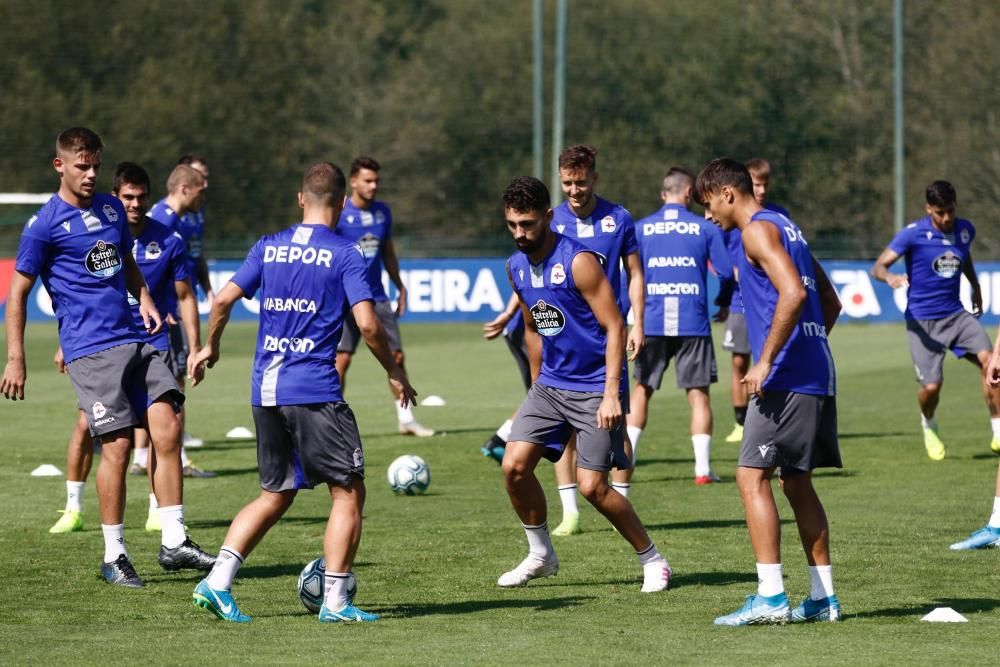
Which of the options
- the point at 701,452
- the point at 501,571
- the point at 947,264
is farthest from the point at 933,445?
the point at 501,571

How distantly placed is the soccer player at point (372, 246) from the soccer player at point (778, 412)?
741 cm

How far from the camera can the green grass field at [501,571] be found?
685 cm

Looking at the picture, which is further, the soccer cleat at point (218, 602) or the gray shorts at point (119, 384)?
the gray shorts at point (119, 384)

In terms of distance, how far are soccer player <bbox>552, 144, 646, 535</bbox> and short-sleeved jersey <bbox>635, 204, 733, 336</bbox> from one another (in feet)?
7.54

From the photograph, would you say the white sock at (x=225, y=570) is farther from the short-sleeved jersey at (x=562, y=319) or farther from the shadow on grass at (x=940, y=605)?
the shadow on grass at (x=940, y=605)

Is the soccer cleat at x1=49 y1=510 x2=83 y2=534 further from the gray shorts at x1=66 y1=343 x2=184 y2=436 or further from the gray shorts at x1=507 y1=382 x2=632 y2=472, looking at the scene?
the gray shorts at x1=507 y1=382 x2=632 y2=472

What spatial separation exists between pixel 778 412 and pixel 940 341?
673 centimetres

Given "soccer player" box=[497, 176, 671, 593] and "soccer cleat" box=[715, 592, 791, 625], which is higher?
"soccer player" box=[497, 176, 671, 593]

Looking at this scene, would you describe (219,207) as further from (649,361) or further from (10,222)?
(649,361)

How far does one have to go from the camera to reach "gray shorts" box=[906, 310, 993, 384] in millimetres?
13398

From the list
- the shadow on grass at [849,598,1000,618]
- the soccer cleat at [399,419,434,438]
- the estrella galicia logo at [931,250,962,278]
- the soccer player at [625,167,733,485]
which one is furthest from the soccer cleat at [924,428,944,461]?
the shadow on grass at [849,598,1000,618]

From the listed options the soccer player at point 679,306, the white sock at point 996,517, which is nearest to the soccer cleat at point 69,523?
the soccer player at point 679,306

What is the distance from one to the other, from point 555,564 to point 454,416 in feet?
26.8

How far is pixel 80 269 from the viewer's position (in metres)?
8.50
